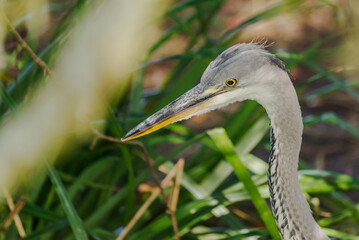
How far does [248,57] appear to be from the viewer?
1.44 m

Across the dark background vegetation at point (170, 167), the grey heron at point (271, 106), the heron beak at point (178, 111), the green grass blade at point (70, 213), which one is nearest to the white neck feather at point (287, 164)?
the grey heron at point (271, 106)

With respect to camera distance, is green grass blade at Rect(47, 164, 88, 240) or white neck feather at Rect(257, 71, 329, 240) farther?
green grass blade at Rect(47, 164, 88, 240)

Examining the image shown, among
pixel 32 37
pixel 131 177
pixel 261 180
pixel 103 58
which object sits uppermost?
pixel 32 37

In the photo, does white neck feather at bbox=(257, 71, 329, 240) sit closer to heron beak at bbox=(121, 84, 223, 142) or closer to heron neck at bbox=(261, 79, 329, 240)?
heron neck at bbox=(261, 79, 329, 240)

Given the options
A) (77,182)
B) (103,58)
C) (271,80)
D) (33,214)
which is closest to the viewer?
(103,58)

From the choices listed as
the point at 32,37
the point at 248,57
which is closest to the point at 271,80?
the point at 248,57

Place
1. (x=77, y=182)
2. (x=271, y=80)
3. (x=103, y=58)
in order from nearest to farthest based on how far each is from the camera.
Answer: (x=103, y=58)
(x=271, y=80)
(x=77, y=182)

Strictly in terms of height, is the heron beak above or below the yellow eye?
above

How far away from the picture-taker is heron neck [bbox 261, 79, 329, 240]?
1.47 m

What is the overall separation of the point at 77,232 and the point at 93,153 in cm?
65

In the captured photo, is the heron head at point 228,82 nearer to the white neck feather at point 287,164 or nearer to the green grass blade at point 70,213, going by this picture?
the white neck feather at point 287,164

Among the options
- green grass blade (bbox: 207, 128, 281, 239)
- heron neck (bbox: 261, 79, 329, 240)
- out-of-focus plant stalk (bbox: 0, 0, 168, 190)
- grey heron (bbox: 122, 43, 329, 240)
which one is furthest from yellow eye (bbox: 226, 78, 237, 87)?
out-of-focus plant stalk (bbox: 0, 0, 168, 190)

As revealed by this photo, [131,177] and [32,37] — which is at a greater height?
[32,37]

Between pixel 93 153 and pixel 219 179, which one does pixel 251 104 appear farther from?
pixel 93 153
